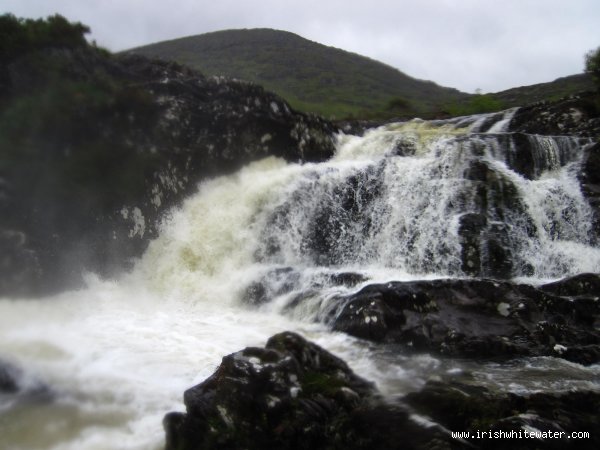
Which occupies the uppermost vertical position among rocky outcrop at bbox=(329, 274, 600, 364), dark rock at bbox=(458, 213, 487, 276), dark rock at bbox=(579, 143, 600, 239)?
dark rock at bbox=(579, 143, 600, 239)

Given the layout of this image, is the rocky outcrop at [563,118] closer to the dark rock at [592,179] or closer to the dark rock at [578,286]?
the dark rock at [592,179]

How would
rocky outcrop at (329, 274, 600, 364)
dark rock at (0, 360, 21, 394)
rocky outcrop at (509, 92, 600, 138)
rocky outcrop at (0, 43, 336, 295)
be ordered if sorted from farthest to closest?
rocky outcrop at (509, 92, 600, 138), rocky outcrop at (0, 43, 336, 295), rocky outcrop at (329, 274, 600, 364), dark rock at (0, 360, 21, 394)

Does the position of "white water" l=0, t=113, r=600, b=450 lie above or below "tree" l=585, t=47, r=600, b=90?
below

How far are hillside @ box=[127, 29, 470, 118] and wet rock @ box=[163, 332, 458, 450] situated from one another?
214 ft

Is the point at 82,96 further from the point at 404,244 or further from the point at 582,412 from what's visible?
the point at 582,412

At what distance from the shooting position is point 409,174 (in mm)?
16656

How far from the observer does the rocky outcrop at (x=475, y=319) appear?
8.84m

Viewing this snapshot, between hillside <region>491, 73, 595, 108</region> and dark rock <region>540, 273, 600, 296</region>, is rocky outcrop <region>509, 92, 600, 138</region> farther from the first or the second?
hillside <region>491, 73, 595, 108</region>

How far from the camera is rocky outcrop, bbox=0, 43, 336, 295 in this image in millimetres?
13672

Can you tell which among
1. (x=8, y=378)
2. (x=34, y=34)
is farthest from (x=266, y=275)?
(x=34, y=34)

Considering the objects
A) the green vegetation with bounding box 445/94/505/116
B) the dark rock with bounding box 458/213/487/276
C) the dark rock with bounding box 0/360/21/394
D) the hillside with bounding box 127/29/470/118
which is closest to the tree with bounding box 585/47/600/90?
the green vegetation with bounding box 445/94/505/116

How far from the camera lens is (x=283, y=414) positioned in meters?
5.84

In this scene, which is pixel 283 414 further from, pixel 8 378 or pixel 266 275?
pixel 266 275

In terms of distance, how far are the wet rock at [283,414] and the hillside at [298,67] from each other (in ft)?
214
